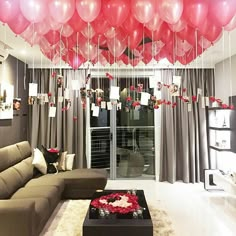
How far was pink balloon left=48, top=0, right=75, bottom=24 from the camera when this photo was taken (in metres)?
2.22

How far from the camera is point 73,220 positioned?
10.9 feet

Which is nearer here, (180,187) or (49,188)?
(49,188)

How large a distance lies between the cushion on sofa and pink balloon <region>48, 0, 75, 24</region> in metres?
2.11

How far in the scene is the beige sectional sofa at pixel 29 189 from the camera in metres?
2.46

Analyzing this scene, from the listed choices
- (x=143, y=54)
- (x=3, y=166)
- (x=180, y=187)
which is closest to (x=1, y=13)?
(x=143, y=54)

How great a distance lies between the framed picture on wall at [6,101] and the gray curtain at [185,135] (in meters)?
2.98

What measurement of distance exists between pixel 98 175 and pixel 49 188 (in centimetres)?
97

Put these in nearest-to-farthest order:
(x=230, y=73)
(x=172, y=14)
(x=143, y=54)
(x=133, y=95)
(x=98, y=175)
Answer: (x=172, y=14)
(x=143, y=54)
(x=98, y=175)
(x=230, y=73)
(x=133, y=95)

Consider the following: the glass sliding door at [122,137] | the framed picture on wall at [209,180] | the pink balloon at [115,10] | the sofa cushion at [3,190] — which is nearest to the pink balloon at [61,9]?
the pink balloon at [115,10]

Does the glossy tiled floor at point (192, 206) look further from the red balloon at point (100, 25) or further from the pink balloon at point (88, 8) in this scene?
the pink balloon at point (88, 8)

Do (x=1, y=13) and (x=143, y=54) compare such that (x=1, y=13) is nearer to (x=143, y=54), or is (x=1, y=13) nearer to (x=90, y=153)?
(x=143, y=54)

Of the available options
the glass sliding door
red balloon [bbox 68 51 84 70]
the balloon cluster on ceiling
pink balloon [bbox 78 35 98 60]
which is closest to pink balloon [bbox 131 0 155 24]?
the balloon cluster on ceiling

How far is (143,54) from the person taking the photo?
11.2 feet

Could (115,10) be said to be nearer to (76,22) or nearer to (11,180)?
(76,22)
